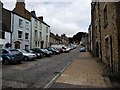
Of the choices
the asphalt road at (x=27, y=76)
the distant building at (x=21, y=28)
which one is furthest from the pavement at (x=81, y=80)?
the distant building at (x=21, y=28)

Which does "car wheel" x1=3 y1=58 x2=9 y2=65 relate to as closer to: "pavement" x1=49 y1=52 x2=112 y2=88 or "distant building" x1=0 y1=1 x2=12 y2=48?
"pavement" x1=49 y1=52 x2=112 y2=88

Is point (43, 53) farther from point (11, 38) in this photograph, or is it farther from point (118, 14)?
point (118, 14)

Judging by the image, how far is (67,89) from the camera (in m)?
8.16

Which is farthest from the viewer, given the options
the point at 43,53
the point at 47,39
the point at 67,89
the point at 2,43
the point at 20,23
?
the point at 47,39

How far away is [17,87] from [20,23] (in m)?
29.0

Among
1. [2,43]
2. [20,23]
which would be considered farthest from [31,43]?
[2,43]

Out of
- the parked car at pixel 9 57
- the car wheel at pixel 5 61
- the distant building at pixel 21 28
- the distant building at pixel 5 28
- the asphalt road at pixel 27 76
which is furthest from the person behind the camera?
the distant building at pixel 21 28

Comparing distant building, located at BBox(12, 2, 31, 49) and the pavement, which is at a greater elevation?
distant building, located at BBox(12, 2, 31, 49)

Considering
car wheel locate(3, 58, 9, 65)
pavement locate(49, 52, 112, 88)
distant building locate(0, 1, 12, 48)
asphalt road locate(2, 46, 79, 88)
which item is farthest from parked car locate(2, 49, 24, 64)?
distant building locate(0, 1, 12, 48)

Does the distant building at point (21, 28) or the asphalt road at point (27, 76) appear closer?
the asphalt road at point (27, 76)

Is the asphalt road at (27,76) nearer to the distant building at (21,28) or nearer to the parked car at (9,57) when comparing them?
the parked car at (9,57)

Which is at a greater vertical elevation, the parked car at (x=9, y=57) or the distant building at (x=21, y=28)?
the distant building at (x=21, y=28)

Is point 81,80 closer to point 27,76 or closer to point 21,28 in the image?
point 27,76

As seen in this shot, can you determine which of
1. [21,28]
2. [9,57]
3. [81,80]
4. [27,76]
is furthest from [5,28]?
[81,80]
